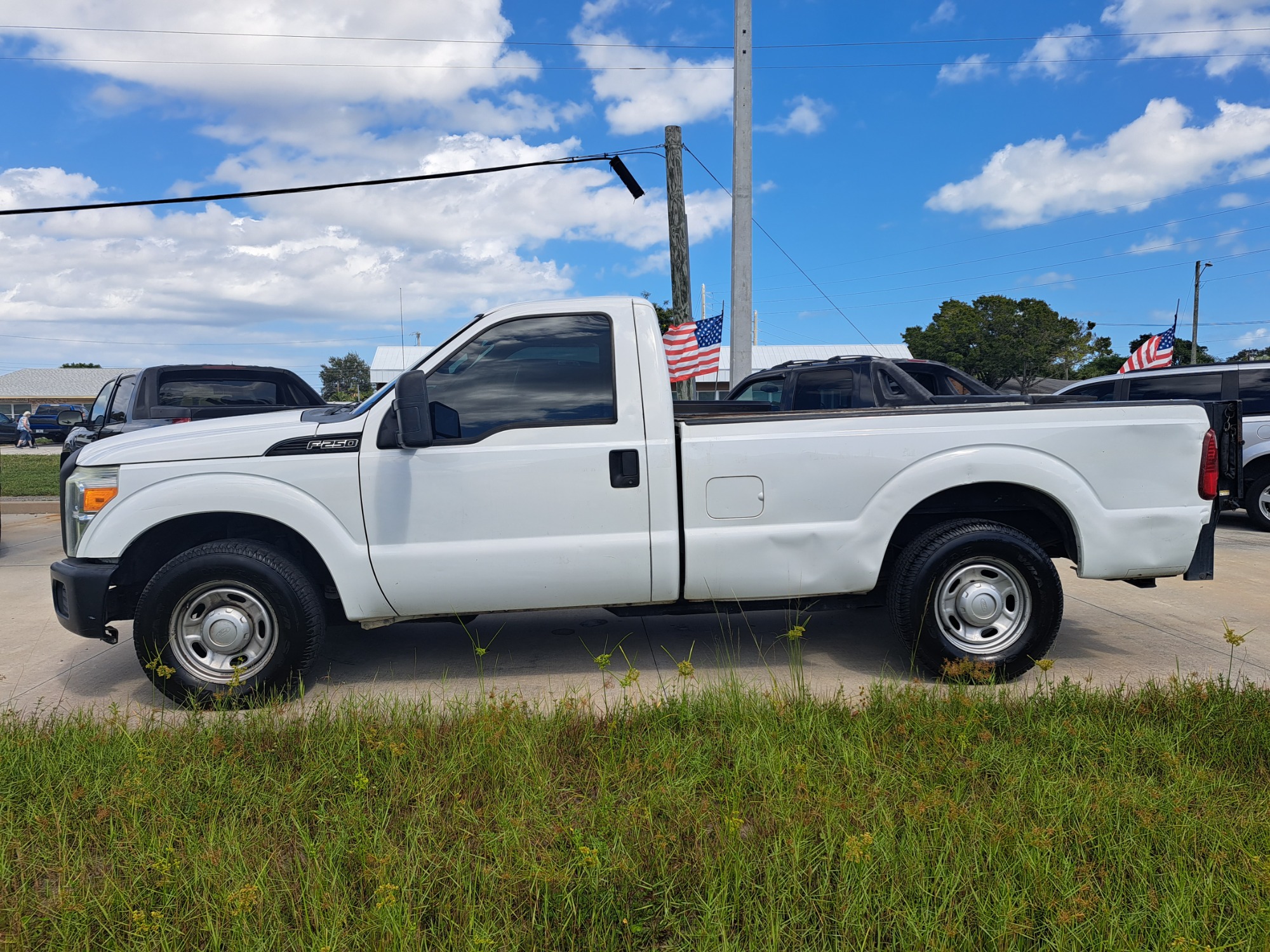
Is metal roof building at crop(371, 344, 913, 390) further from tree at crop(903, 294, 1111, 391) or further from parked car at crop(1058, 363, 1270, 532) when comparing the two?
parked car at crop(1058, 363, 1270, 532)

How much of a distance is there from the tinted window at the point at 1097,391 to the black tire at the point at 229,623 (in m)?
10.6

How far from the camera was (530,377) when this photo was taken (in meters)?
4.77

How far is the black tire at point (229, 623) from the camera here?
14.9 feet

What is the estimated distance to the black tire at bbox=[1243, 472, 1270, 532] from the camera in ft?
35.8

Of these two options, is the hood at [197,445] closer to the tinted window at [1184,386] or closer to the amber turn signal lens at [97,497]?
the amber turn signal lens at [97,497]

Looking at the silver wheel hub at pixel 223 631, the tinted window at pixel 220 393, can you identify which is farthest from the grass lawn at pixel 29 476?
the silver wheel hub at pixel 223 631

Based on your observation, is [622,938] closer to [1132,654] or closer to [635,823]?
[635,823]

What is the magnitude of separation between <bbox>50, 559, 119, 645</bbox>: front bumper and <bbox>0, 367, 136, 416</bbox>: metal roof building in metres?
70.7

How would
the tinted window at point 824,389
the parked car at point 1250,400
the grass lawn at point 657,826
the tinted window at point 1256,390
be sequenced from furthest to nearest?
the tinted window at point 824,389
the tinted window at point 1256,390
the parked car at point 1250,400
the grass lawn at point 657,826

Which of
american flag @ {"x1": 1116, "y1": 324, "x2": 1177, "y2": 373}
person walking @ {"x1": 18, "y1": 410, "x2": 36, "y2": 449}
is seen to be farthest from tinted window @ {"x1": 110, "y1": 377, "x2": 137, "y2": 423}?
person walking @ {"x1": 18, "y1": 410, "x2": 36, "y2": 449}

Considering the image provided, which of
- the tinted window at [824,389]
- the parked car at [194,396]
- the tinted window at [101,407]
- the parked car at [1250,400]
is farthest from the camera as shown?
the tinted window at [824,389]

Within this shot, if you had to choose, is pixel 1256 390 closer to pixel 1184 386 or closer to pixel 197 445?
pixel 1184 386

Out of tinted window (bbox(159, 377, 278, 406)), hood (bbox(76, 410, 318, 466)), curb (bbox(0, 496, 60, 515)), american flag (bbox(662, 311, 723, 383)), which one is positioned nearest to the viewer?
hood (bbox(76, 410, 318, 466))

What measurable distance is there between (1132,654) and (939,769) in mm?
2681
